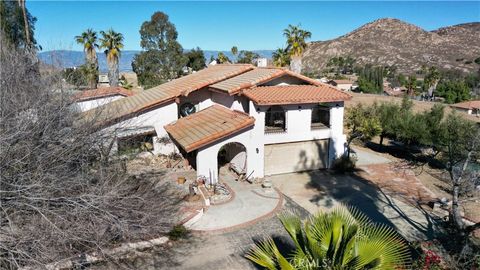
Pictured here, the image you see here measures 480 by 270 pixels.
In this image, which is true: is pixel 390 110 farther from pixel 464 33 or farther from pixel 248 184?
pixel 464 33

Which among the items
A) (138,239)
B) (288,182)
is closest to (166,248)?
(138,239)

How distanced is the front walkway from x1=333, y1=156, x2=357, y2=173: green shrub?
6312 mm

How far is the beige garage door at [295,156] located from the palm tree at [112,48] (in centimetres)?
3595

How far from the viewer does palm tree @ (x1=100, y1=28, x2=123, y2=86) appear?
47.0 meters

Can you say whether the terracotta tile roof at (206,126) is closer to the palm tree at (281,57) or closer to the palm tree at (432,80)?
the palm tree at (281,57)

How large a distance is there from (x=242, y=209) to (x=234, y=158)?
21.4 feet

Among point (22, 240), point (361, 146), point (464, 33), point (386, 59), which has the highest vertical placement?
point (464, 33)

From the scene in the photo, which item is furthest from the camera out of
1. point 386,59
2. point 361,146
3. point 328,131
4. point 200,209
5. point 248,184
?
point 386,59

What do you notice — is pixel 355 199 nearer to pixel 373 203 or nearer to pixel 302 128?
pixel 373 203

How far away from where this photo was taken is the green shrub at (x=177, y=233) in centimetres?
1262

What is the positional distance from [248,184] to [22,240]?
12.6m

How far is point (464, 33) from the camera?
184500 millimetres
